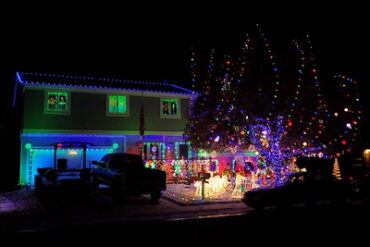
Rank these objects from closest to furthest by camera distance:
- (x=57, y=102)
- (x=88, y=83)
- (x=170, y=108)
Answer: (x=57, y=102)
(x=88, y=83)
(x=170, y=108)

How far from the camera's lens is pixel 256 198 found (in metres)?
11.4

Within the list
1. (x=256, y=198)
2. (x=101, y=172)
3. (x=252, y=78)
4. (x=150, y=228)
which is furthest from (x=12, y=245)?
(x=252, y=78)

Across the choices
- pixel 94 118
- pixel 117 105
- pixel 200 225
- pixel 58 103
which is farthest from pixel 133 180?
pixel 58 103

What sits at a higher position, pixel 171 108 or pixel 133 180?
pixel 171 108

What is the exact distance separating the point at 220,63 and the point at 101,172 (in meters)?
8.51

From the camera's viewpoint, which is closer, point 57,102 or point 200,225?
point 200,225

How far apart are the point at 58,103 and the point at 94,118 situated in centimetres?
218

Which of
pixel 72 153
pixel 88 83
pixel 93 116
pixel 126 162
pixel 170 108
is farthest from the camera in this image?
pixel 170 108

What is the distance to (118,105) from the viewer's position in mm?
20828

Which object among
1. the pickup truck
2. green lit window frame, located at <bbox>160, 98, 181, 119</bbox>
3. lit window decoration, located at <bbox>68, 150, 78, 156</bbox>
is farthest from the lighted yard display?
lit window decoration, located at <bbox>68, 150, 78, 156</bbox>

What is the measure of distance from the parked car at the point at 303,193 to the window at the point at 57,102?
1235 centimetres

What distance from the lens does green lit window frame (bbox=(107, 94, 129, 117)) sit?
20.6 metres

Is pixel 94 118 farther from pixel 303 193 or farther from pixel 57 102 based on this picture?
pixel 303 193

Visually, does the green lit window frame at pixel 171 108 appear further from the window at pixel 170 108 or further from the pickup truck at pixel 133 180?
the pickup truck at pixel 133 180
